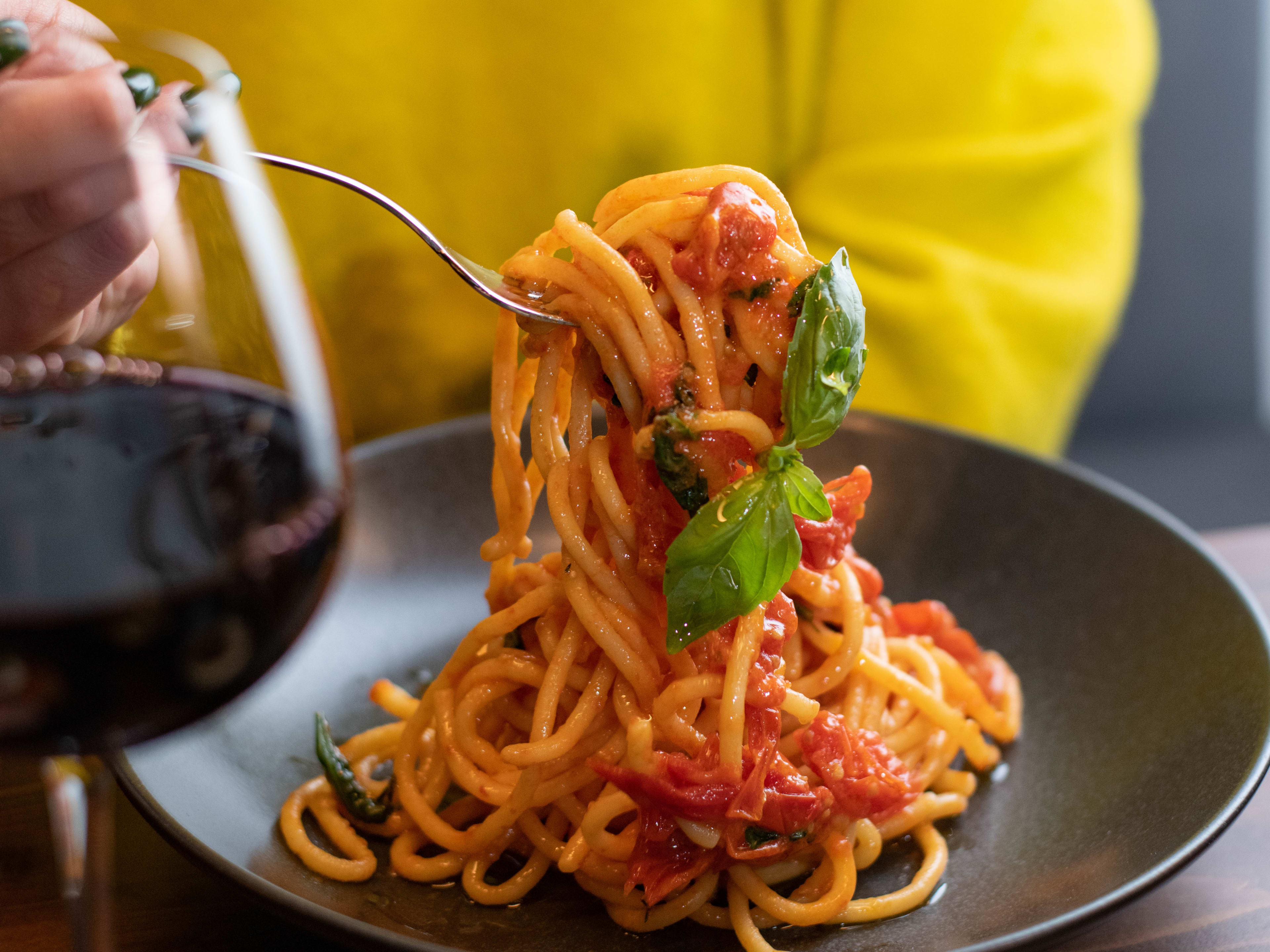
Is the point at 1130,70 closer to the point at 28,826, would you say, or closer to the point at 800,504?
the point at 800,504

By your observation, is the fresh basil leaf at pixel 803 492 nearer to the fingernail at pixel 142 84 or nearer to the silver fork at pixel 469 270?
the silver fork at pixel 469 270

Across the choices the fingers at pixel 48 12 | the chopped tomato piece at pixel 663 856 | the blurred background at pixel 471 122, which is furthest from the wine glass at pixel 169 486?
the blurred background at pixel 471 122

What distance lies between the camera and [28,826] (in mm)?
1047

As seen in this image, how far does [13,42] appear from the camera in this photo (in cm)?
60

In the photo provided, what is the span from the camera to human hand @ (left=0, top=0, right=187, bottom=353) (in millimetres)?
505

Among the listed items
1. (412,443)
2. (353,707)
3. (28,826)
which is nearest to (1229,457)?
(412,443)

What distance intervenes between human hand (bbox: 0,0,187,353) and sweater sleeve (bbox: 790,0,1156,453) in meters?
1.54

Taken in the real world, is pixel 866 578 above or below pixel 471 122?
below

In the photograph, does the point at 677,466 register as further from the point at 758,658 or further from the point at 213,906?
the point at 213,906

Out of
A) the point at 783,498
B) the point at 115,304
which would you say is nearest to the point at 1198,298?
the point at 783,498

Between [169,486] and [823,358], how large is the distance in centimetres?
52

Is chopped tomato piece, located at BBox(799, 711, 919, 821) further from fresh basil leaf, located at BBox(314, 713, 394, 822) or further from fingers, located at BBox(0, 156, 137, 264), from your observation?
fingers, located at BBox(0, 156, 137, 264)

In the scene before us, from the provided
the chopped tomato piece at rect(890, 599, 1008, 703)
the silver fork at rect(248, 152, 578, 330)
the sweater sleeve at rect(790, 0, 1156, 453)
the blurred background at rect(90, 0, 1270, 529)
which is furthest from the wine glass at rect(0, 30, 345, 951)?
the sweater sleeve at rect(790, 0, 1156, 453)

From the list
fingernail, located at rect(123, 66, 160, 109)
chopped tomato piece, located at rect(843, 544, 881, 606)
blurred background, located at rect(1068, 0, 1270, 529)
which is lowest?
blurred background, located at rect(1068, 0, 1270, 529)
